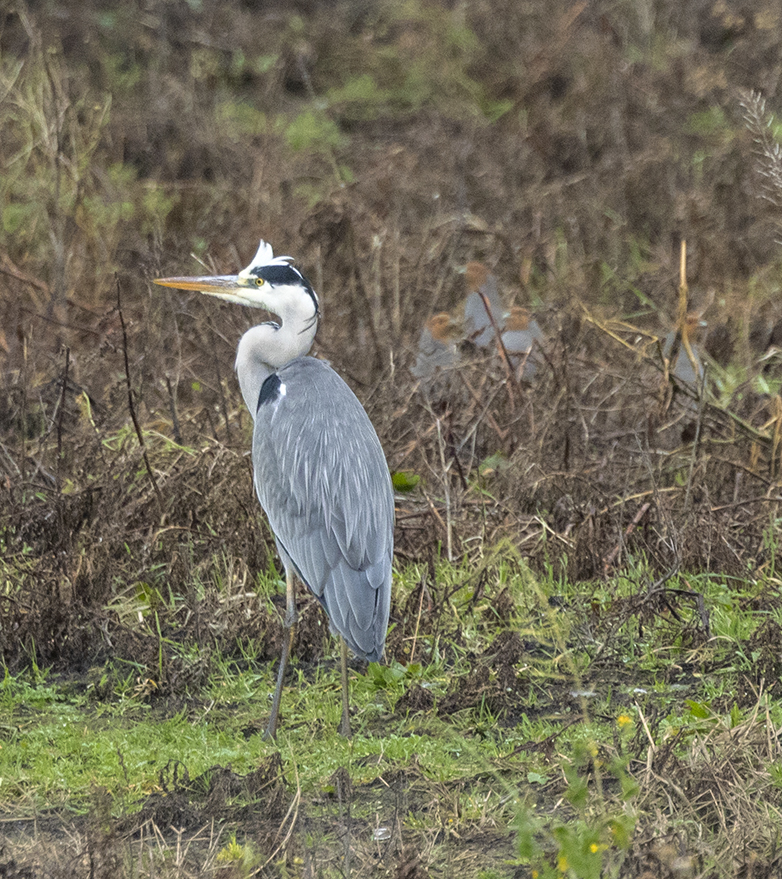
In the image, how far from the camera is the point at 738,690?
4137mm

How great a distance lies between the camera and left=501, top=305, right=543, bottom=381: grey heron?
262 inches

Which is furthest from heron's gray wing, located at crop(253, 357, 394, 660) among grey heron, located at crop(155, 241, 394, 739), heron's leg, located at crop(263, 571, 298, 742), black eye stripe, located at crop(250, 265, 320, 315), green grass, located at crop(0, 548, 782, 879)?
green grass, located at crop(0, 548, 782, 879)

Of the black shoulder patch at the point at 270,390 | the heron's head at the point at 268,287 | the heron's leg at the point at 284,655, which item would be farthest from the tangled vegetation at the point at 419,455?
the heron's head at the point at 268,287

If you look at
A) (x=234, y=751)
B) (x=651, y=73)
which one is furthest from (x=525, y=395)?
(x=651, y=73)

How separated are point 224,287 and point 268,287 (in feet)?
0.53

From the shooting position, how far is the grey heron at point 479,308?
6.79 metres

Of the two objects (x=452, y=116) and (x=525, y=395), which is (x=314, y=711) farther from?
(x=452, y=116)

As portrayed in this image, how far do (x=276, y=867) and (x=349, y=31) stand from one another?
1020 cm

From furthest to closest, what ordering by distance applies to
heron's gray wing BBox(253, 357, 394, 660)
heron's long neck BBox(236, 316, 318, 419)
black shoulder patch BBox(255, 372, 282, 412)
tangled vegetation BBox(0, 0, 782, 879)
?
heron's long neck BBox(236, 316, 318, 419) → black shoulder patch BBox(255, 372, 282, 412) → heron's gray wing BBox(253, 357, 394, 660) → tangled vegetation BBox(0, 0, 782, 879)

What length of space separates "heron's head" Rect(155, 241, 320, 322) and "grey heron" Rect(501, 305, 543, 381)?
2127 mm

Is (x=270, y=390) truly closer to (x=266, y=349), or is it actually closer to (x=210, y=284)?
(x=266, y=349)

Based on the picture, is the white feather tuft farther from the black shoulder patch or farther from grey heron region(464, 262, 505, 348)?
grey heron region(464, 262, 505, 348)

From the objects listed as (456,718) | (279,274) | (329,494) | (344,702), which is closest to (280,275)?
(279,274)

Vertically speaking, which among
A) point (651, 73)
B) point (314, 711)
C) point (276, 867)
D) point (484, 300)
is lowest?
point (314, 711)
